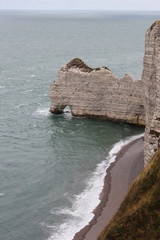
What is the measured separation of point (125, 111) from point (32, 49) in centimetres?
10407

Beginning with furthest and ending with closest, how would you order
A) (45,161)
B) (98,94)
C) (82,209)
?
1. (98,94)
2. (45,161)
3. (82,209)

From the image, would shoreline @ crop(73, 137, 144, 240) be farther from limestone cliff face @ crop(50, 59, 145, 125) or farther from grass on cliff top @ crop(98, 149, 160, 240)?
grass on cliff top @ crop(98, 149, 160, 240)

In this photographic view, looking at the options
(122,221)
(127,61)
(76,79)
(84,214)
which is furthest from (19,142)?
(127,61)

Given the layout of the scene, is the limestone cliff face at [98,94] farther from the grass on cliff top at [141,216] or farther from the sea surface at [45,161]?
the grass on cliff top at [141,216]

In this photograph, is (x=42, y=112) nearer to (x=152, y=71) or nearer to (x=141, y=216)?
(x=152, y=71)

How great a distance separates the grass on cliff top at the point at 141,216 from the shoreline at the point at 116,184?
1615 cm

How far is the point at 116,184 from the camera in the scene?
49.0 m

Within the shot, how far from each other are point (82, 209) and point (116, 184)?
22.1 feet

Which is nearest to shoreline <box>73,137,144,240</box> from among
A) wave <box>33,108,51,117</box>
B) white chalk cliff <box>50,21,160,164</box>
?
white chalk cliff <box>50,21,160,164</box>

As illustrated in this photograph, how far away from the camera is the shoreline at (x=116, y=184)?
131ft

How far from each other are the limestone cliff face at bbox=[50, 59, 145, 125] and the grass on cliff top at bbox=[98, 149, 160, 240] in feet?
144

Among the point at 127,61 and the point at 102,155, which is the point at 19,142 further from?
the point at 127,61

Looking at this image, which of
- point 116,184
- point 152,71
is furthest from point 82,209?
point 152,71

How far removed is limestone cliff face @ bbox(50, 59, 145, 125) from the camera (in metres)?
67.8
